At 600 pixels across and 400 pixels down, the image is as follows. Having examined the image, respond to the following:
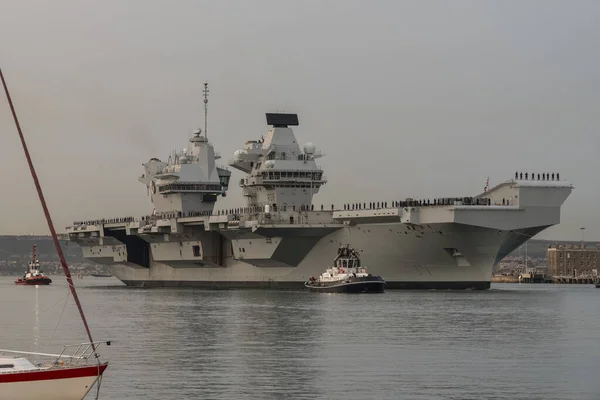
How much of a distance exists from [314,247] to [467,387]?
37.7 m

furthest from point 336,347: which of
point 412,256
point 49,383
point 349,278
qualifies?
point 412,256

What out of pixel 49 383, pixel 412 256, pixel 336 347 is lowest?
pixel 336 347

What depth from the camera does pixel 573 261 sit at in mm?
148500

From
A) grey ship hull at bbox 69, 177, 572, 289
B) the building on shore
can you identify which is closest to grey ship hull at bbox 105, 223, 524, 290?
grey ship hull at bbox 69, 177, 572, 289

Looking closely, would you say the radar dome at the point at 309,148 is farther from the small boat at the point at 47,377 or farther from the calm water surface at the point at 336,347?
the small boat at the point at 47,377

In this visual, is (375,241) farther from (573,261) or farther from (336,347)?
(573,261)

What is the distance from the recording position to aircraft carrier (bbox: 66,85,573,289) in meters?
51.5

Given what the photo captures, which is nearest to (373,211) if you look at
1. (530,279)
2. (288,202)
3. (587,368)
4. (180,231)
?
(288,202)

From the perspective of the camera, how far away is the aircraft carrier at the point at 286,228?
51.5 metres

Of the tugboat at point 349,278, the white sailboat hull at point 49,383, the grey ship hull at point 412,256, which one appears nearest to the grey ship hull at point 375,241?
the grey ship hull at point 412,256

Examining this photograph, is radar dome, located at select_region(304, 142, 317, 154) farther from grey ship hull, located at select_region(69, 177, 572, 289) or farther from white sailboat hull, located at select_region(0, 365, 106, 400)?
white sailboat hull, located at select_region(0, 365, 106, 400)

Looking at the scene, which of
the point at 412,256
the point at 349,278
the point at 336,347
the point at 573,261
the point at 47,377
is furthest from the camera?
the point at 573,261

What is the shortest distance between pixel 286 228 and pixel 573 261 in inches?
3894

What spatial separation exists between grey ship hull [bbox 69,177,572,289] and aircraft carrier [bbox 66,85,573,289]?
0.06 m
